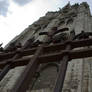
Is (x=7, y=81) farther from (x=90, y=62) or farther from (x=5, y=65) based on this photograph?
(x=5, y=65)

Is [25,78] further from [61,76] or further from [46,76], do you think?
[46,76]

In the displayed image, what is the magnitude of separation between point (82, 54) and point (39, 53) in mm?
886

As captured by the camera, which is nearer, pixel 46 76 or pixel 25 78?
pixel 25 78

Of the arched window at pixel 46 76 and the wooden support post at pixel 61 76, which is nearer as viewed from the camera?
the wooden support post at pixel 61 76

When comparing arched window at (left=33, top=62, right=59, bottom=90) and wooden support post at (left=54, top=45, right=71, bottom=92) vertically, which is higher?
wooden support post at (left=54, top=45, right=71, bottom=92)

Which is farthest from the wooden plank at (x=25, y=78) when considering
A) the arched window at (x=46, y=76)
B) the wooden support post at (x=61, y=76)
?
the arched window at (x=46, y=76)

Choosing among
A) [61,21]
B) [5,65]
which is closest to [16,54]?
[5,65]

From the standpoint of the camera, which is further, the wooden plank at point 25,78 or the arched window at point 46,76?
the arched window at point 46,76

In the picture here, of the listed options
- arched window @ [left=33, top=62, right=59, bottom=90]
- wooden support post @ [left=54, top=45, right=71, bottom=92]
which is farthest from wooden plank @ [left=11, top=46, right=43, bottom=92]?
arched window @ [left=33, top=62, right=59, bottom=90]

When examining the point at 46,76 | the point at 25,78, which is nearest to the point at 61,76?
the point at 25,78

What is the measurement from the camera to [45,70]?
9.19 meters

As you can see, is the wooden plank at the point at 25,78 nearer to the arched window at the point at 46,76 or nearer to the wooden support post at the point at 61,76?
the wooden support post at the point at 61,76

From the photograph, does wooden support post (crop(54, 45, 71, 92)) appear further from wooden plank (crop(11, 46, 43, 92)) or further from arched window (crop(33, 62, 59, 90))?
arched window (crop(33, 62, 59, 90))

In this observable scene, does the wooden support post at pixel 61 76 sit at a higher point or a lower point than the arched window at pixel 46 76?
higher
